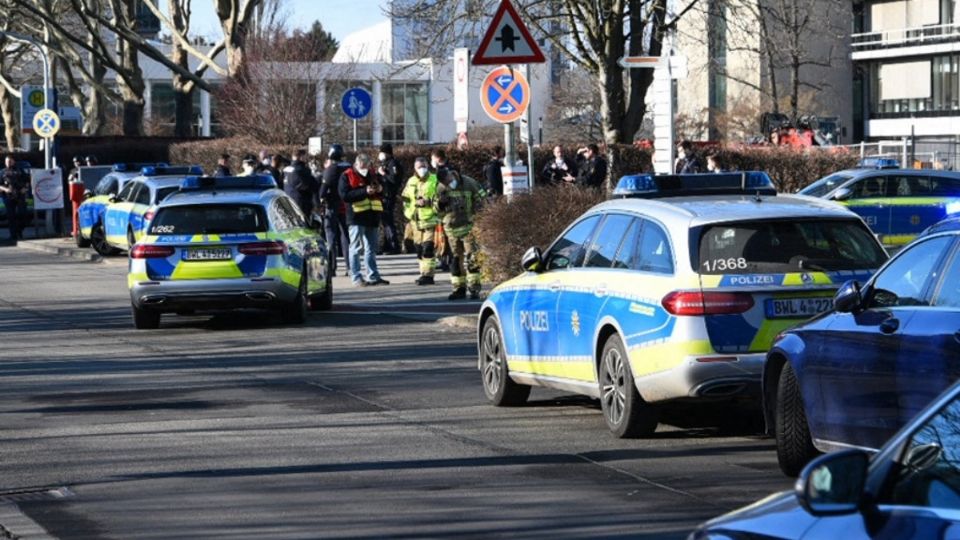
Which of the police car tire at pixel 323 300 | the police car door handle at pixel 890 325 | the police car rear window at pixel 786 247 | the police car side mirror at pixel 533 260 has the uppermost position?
the police car rear window at pixel 786 247

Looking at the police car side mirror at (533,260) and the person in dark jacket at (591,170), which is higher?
the person in dark jacket at (591,170)

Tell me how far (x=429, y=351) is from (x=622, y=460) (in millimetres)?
6811

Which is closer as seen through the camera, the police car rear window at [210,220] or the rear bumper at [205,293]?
the rear bumper at [205,293]

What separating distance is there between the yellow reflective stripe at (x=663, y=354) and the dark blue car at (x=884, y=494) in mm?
6077

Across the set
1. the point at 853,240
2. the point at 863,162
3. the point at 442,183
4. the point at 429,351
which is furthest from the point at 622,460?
the point at 863,162

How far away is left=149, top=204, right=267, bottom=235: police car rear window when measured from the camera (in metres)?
19.8

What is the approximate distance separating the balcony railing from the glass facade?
1209 mm

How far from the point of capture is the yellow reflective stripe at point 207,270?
64.1 feet

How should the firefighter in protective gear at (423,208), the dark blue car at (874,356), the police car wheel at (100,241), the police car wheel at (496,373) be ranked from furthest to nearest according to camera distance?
1. the police car wheel at (100,241)
2. the firefighter in protective gear at (423,208)
3. the police car wheel at (496,373)
4. the dark blue car at (874,356)

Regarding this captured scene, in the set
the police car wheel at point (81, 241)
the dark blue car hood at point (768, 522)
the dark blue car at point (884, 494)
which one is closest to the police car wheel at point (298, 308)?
the dark blue car hood at point (768, 522)

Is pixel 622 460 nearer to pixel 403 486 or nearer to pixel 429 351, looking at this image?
pixel 403 486

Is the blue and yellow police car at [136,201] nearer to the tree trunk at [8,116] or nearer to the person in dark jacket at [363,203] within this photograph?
the person in dark jacket at [363,203]

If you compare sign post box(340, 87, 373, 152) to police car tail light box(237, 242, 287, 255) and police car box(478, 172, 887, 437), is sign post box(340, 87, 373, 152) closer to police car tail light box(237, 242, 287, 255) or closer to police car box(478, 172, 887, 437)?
police car tail light box(237, 242, 287, 255)

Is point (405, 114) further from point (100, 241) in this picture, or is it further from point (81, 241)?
point (100, 241)
